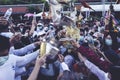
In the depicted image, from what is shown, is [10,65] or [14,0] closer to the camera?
[10,65]

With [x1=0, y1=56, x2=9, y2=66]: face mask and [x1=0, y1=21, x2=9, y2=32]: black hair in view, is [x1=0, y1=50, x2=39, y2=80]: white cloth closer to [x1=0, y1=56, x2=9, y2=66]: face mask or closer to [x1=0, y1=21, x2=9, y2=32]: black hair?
[x1=0, y1=56, x2=9, y2=66]: face mask

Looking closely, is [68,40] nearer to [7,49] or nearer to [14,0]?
[7,49]

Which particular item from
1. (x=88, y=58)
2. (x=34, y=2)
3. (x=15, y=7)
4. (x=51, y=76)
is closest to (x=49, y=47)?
(x=88, y=58)

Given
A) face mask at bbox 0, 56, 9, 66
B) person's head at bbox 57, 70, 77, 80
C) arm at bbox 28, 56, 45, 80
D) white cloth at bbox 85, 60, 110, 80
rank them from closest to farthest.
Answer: arm at bbox 28, 56, 45, 80 → face mask at bbox 0, 56, 9, 66 → white cloth at bbox 85, 60, 110, 80 → person's head at bbox 57, 70, 77, 80

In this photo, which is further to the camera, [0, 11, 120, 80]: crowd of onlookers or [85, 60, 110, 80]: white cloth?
[85, 60, 110, 80]: white cloth

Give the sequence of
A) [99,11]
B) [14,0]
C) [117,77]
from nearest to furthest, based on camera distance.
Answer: [117,77] < [99,11] < [14,0]

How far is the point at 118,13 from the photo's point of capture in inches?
1821

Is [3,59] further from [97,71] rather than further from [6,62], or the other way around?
[97,71]

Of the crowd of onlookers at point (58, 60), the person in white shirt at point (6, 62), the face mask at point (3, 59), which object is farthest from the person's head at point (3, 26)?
the face mask at point (3, 59)

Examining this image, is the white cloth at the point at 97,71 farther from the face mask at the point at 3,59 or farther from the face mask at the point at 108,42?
the face mask at the point at 108,42

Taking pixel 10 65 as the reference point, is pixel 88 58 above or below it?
below

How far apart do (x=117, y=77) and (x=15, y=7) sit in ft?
159

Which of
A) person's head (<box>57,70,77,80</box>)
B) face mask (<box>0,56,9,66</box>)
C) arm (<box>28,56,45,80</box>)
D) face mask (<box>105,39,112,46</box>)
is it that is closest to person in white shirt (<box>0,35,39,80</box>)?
face mask (<box>0,56,9,66</box>)

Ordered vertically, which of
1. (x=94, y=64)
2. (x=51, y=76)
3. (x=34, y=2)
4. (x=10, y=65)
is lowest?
(x=34, y=2)
